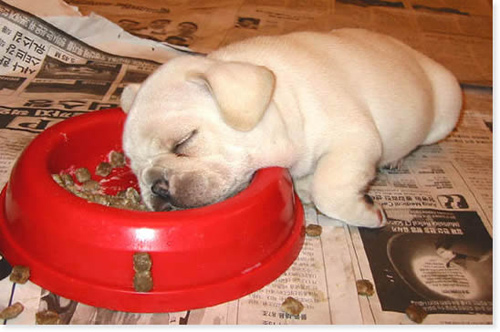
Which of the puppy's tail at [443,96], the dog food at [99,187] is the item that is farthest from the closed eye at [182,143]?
the puppy's tail at [443,96]

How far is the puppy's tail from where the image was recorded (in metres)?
1.55

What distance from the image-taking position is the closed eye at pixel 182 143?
1056 mm

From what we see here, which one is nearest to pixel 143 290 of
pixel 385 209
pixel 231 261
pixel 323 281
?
pixel 231 261

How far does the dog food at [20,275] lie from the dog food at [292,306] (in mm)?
491

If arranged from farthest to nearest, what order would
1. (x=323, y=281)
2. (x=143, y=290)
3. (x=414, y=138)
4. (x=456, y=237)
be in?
(x=414, y=138) → (x=456, y=237) → (x=323, y=281) → (x=143, y=290)

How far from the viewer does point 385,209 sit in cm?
139

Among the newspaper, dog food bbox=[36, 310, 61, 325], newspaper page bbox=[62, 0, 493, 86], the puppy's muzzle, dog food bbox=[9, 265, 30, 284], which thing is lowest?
newspaper page bbox=[62, 0, 493, 86]

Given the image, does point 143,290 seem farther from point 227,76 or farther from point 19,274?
point 227,76

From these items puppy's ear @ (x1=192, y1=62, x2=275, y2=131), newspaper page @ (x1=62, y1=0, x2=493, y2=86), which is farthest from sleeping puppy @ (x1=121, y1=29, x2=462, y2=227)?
newspaper page @ (x1=62, y1=0, x2=493, y2=86)

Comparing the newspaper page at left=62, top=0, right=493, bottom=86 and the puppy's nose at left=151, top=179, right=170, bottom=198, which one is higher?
the puppy's nose at left=151, top=179, right=170, bottom=198

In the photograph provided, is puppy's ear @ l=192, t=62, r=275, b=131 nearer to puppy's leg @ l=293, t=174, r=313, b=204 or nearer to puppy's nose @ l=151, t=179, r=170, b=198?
puppy's nose @ l=151, t=179, r=170, b=198

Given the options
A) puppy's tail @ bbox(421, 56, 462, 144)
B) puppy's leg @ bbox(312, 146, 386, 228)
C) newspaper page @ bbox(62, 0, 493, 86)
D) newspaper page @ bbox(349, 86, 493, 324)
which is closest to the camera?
newspaper page @ bbox(349, 86, 493, 324)

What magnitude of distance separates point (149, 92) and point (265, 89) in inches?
8.7

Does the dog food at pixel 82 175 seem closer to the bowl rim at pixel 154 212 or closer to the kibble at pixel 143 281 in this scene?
the bowl rim at pixel 154 212
